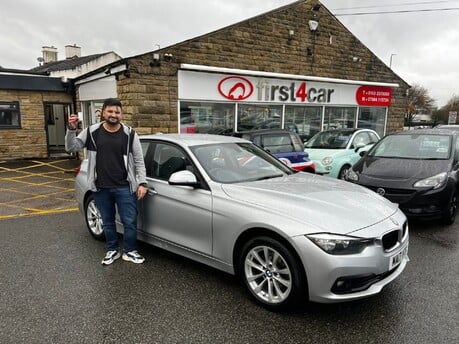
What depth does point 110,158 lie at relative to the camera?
3.62m

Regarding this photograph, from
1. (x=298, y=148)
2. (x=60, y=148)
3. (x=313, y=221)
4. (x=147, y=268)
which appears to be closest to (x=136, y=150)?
(x=147, y=268)

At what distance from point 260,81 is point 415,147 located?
5.74 m

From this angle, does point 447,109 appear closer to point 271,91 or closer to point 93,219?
point 271,91

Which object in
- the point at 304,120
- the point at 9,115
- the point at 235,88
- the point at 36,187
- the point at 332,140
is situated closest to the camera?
the point at 36,187

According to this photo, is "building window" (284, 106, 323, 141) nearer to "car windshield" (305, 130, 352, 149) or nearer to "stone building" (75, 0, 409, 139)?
"stone building" (75, 0, 409, 139)

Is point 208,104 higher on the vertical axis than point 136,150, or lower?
higher

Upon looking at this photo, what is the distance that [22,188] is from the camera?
8141mm

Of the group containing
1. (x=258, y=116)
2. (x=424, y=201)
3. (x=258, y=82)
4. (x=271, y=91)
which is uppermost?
(x=258, y=82)

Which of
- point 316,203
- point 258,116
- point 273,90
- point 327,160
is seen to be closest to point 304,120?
point 273,90

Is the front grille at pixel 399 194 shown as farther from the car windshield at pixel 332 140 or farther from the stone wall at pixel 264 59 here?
the stone wall at pixel 264 59

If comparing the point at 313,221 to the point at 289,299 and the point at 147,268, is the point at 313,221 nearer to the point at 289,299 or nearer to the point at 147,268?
the point at 289,299

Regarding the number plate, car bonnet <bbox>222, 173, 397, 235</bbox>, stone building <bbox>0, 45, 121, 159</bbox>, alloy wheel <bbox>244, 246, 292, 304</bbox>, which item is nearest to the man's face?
car bonnet <bbox>222, 173, 397, 235</bbox>

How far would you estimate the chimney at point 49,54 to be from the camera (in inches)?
826

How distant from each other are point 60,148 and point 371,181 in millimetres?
12734
